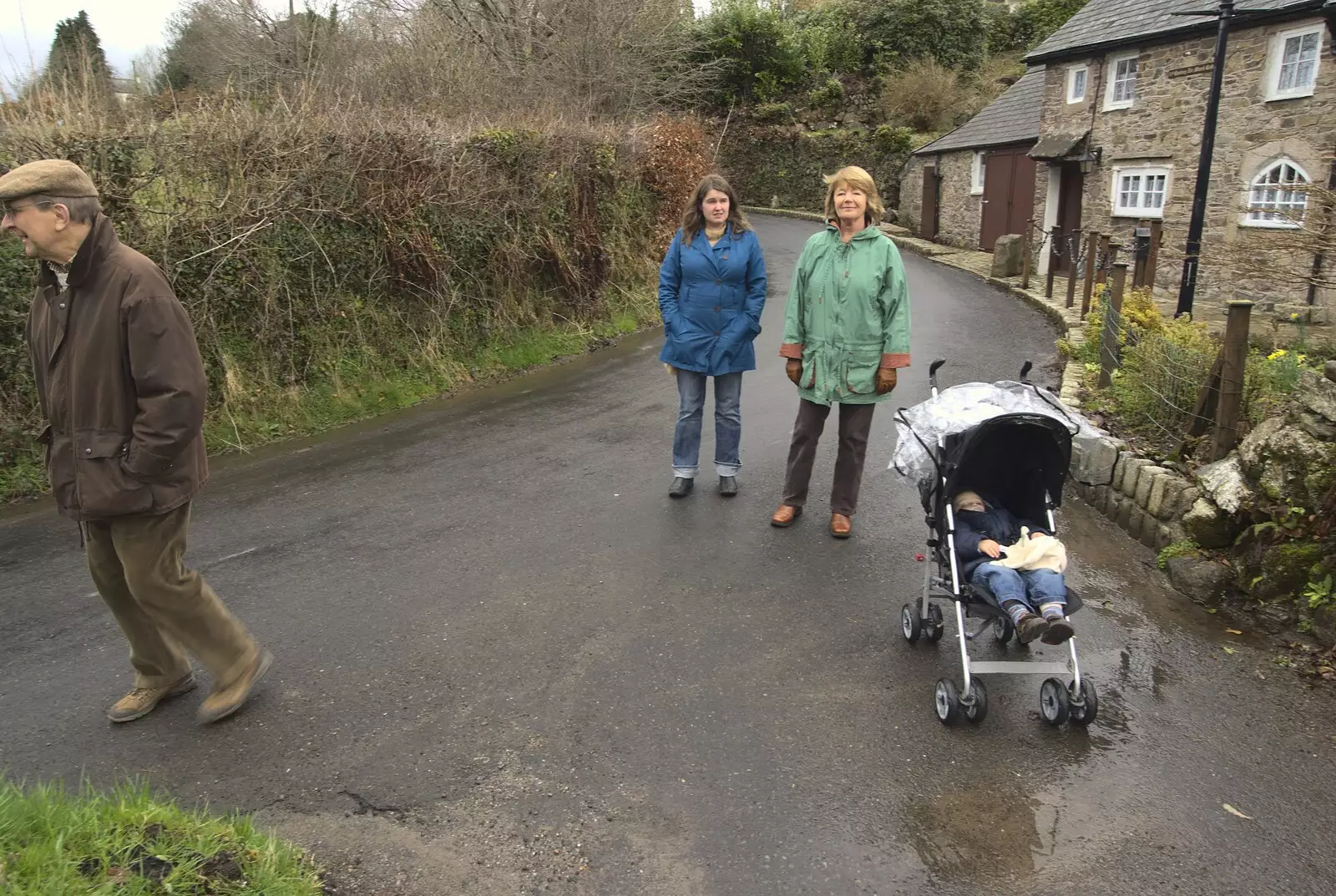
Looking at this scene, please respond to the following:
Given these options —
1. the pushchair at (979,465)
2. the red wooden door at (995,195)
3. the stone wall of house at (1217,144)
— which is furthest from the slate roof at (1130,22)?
the pushchair at (979,465)

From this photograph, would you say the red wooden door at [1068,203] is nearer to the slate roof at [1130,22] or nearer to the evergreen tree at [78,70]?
the slate roof at [1130,22]

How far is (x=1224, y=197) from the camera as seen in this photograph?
1620cm

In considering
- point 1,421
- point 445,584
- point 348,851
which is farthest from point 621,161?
point 348,851

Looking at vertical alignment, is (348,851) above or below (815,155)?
below

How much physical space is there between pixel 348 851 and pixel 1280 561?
4.81 metres

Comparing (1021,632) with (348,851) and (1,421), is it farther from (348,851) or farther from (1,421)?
(1,421)

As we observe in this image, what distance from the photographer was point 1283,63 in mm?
14805

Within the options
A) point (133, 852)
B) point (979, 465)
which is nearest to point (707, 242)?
point (979, 465)

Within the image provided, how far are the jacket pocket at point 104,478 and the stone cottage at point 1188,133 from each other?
13.1m

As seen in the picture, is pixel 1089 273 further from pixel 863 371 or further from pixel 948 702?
pixel 948 702

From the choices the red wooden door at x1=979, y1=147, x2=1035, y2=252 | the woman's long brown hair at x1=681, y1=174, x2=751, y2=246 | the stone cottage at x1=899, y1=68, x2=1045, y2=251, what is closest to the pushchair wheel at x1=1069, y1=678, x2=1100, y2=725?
the woman's long brown hair at x1=681, y1=174, x2=751, y2=246

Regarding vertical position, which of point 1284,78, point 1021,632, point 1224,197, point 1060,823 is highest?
point 1284,78

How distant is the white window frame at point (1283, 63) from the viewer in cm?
1408

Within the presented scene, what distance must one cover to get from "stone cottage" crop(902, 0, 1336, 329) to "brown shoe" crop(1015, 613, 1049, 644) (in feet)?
35.3
